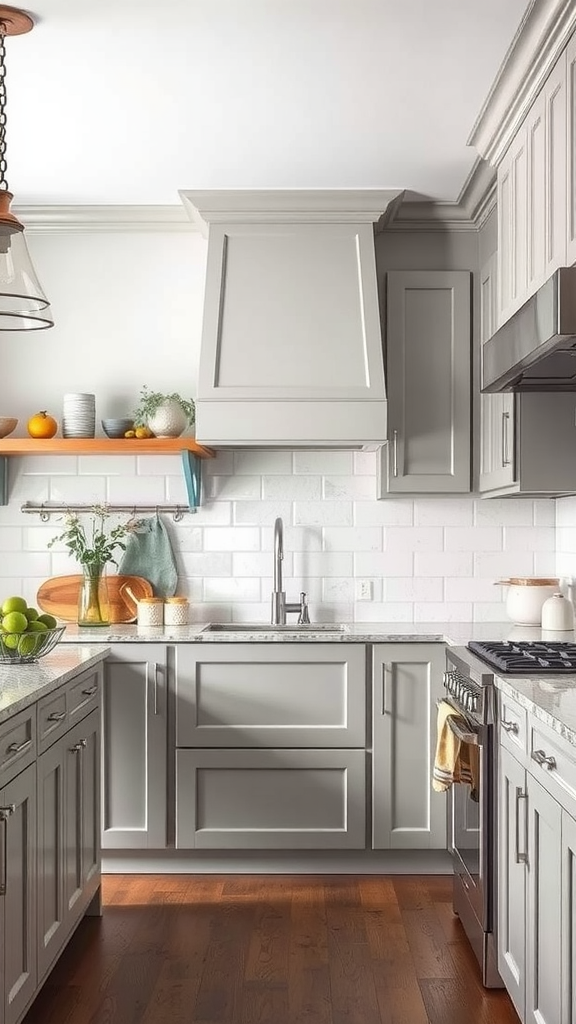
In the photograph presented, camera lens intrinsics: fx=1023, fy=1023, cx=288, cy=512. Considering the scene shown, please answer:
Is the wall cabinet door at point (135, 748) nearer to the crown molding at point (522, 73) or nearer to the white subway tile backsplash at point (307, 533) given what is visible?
the white subway tile backsplash at point (307, 533)

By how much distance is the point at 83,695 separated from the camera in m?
3.17

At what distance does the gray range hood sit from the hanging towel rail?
5.27 ft

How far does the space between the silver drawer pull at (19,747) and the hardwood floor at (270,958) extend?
2.59 ft

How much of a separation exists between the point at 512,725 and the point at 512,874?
376 millimetres

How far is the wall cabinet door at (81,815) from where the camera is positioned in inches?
116

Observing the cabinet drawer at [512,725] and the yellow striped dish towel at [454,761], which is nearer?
the cabinet drawer at [512,725]

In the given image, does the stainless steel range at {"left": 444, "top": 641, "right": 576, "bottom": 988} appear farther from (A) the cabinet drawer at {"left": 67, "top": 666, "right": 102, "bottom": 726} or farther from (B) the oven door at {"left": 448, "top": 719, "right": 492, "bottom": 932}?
(A) the cabinet drawer at {"left": 67, "top": 666, "right": 102, "bottom": 726}

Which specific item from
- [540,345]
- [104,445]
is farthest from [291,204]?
[540,345]

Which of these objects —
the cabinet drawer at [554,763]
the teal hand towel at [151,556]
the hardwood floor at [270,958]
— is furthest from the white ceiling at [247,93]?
the hardwood floor at [270,958]

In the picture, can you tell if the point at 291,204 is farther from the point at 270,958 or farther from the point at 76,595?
the point at 270,958

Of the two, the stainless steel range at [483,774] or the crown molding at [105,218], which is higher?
the crown molding at [105,218]

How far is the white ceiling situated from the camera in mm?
2705

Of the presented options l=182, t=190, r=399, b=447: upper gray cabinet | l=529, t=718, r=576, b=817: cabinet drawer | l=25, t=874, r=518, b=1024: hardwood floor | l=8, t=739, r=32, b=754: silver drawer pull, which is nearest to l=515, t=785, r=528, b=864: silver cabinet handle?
l=529, t=718, r=576, b=817: cabinet drawer

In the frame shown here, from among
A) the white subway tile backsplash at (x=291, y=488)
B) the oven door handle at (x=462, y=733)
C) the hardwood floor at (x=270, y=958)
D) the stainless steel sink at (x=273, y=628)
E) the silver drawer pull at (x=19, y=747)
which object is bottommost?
the hardwood floor at (x=270, y=958)
